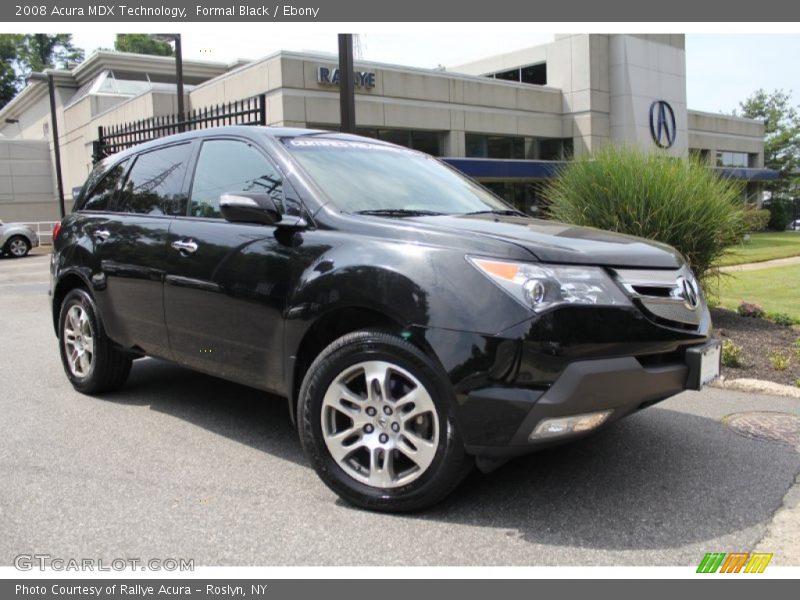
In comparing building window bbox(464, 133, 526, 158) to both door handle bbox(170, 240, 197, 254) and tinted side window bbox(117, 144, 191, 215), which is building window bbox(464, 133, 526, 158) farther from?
door handle bbox(170, 240, 197, 254)

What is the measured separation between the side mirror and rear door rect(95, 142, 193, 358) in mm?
931

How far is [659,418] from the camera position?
467cm

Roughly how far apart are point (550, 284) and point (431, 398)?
28.0 inches

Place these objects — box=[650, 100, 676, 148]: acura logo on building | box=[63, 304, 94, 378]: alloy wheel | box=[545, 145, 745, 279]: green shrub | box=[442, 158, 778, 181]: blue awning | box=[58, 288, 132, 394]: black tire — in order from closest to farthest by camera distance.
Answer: box=[58, 288, 132, 394]: black tire, box=[63, 304, 94, 378]: alloy wheel, box=[545, 145, 745, 279]: green shrub, box=[442, 158, 778, 181]: blue awning, box=[650, 100, 676, 148]: acura logo on building

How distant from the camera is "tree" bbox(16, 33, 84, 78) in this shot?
65.2 meters

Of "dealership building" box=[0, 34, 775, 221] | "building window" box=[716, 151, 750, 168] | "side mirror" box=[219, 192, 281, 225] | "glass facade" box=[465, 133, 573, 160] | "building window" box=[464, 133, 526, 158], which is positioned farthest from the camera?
"building window" box=[716, 151, 750, 168]

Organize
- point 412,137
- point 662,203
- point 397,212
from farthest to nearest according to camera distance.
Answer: point 412,137 < point 662,203 < point 397,212

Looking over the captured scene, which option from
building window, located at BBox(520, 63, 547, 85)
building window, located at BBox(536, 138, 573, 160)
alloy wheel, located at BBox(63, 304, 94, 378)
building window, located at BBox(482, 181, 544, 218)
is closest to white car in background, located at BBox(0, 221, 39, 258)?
building window, located at BBox(482, 181, 544, 218)

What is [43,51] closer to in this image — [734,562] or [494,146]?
[494,146]

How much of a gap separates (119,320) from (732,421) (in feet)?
13.7

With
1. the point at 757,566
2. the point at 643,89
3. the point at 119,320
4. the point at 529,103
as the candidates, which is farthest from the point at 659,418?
the point at 643,89

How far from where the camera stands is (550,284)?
9.68ft

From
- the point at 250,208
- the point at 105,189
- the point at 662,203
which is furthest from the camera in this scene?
the point at 662,203

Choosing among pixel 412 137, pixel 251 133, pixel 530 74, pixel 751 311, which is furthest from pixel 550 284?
pixel 530 74
